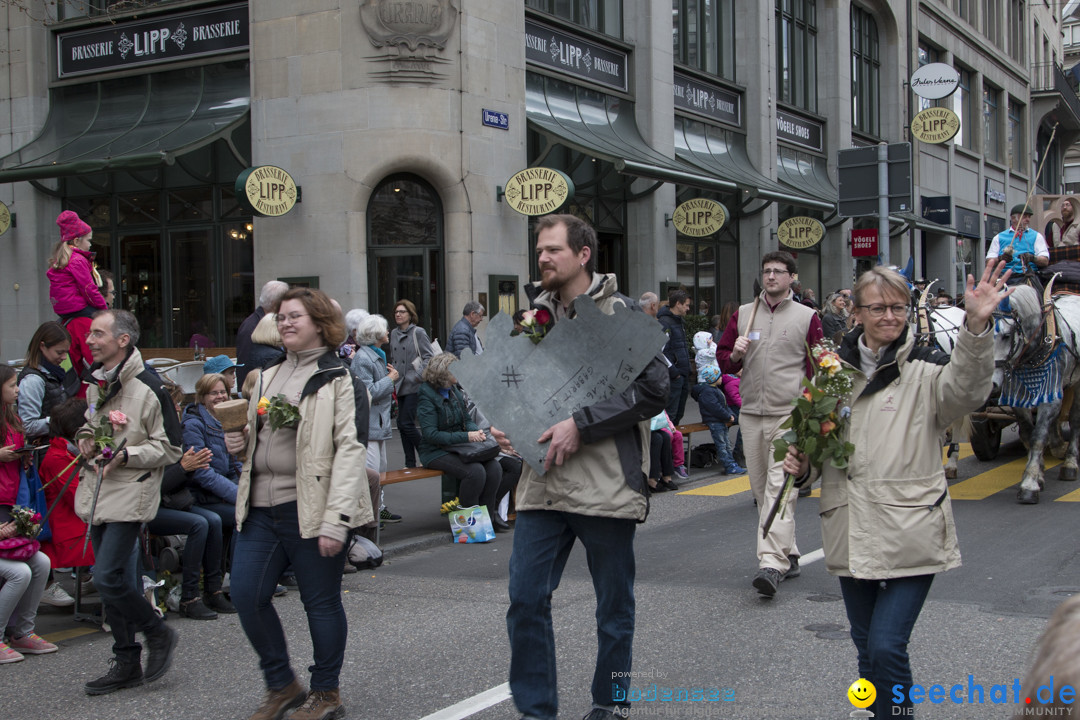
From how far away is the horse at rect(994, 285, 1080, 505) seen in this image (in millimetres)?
9273

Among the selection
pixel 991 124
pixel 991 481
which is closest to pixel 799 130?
pixel 991 124

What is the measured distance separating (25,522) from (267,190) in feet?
34.0

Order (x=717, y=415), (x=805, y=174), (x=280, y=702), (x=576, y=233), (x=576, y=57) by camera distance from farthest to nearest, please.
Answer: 1. (x=805, y=174)
2. (x=576, y=57)
3. (x=717, y=415)
4. (x=280, y=702)
5. (x=576, y=233)

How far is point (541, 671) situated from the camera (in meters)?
3.98

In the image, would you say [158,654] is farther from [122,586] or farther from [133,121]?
[133,121]

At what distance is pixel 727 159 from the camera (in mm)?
24078

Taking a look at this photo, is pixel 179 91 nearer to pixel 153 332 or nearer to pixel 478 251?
pixel 153 332

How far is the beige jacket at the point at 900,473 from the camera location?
3.55 meters

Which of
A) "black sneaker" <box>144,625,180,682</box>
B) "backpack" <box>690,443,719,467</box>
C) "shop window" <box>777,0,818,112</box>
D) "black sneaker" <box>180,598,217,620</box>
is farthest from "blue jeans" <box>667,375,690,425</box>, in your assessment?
"shop window" <box>777,0,818,112</box>

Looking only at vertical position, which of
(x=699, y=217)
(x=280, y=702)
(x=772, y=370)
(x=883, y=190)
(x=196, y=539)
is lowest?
(x=280, y=702)

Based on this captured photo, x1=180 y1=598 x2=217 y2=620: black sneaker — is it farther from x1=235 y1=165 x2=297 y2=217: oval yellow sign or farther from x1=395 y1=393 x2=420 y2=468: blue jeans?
x1=235 y1=165 x2=297 y2=217: oval yellow sign

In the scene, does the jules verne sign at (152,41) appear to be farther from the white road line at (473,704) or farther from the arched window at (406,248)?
the white road line at (473,704)

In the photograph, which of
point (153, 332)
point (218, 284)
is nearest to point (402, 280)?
point (218, 284)

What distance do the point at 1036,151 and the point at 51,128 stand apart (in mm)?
44391
